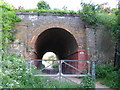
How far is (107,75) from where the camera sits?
339 inches

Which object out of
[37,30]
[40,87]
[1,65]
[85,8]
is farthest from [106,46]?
[1,65]

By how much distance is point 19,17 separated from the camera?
34.6ft

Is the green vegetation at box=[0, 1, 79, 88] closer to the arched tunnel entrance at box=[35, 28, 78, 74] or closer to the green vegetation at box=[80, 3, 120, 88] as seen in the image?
the arched tunnel entrance at box=[35, 28, 78, 74]

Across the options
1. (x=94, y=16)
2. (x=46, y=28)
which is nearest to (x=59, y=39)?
(x=46, y=28)

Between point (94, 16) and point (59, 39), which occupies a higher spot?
point (94, 16)

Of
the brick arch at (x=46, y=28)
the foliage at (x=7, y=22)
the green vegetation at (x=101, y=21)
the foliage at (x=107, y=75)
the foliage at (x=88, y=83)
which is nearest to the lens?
the foliage at (x=88, y=83)

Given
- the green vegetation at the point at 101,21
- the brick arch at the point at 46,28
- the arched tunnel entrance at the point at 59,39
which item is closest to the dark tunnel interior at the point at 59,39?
the arched tunnel entrance at the point at 59,39

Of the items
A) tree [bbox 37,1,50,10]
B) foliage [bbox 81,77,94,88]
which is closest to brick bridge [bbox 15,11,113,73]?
tree [bbox 37,1,50,10]

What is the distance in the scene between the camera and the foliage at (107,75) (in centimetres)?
769

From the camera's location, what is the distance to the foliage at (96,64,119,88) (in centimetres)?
769

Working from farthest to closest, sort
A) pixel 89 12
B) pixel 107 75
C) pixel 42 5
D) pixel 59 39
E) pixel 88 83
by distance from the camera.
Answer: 1. pixel 59 39
2. pixel 42 5
3. pixel 89 12
4. pixel 107 75
5. pixel 88 83

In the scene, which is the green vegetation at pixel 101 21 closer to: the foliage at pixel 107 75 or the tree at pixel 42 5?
the foliage at pixel 107 75

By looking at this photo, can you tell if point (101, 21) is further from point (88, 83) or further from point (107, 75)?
point (88, 83)

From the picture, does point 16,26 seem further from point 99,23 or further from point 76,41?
point 99,23
